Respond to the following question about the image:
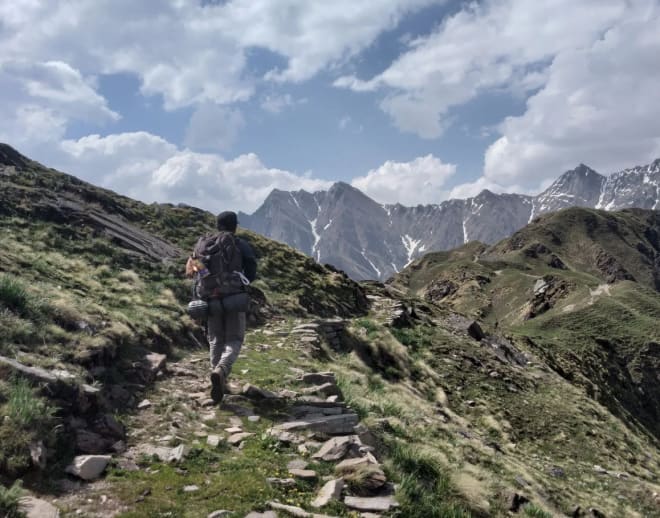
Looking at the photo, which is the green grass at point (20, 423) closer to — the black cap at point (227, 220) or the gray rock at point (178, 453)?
the gray rock at point (178, 453)

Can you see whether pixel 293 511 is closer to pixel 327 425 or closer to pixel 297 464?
pixel 297 464

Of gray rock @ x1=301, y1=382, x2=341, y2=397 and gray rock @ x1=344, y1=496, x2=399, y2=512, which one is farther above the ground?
gray rock @ x1=301, y1=382, x2=341, y2=397

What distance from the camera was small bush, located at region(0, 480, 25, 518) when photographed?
4980mm

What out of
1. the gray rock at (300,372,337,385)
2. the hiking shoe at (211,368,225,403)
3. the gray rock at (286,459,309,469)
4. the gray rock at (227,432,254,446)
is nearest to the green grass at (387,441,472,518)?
the gray rock at (286,459,309,469)

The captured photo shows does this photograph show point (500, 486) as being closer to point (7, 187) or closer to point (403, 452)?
point (403, 452)

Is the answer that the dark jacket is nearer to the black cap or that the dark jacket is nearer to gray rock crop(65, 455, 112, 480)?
the black cap

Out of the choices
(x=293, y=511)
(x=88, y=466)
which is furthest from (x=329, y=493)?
(x=88, y=466)

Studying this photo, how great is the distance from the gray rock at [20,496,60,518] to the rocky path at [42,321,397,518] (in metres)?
0.15

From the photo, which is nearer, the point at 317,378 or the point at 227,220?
the point at 227,220

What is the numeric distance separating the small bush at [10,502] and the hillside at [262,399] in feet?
1.29

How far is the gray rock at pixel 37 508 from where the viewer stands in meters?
5.11

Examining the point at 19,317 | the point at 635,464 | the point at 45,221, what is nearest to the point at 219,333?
the point at 19,317

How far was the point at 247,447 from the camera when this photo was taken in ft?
25.4

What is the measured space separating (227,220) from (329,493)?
646 centimetres
